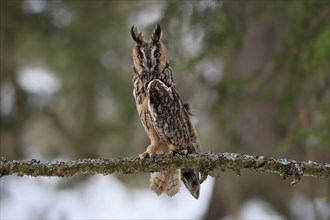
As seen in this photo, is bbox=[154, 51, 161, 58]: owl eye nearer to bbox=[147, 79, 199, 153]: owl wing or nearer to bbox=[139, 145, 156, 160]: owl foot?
bbox=[147, 79, 199, 153]: owl wing

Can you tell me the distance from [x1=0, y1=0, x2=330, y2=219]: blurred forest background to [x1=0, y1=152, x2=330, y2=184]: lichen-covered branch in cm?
185

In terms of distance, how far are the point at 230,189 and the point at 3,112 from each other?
8.26ft

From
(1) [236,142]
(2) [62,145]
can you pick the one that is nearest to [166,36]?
(1) [236,142]

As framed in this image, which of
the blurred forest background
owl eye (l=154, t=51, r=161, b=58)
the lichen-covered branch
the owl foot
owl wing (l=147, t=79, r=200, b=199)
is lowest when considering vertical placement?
the lichen-covered branch

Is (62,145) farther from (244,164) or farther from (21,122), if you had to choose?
(244,164)

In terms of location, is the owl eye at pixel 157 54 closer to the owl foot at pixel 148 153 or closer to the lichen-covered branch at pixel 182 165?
the owl foot at pixel 148 153

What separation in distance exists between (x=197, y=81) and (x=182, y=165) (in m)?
3.83

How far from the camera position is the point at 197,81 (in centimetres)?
688

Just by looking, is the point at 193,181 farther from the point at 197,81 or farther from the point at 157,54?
the point at 197,81

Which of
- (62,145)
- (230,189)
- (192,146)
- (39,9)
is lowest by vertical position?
(192,146)

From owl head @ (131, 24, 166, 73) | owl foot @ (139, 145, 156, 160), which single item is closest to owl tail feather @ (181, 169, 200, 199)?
owl foot @ (139, 145, 156, 160)

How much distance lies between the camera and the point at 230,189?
688 centimetres

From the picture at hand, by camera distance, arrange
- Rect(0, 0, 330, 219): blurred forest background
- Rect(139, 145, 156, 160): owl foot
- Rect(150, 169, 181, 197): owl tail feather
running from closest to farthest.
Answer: Rect(139, 145, 156, 160): owl foot, Rect(150, 169, 181, 197): owl tail feather, Rect(0, 0, 330, 219): blurred forest background

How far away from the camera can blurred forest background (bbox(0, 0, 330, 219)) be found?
5375 millimetres
